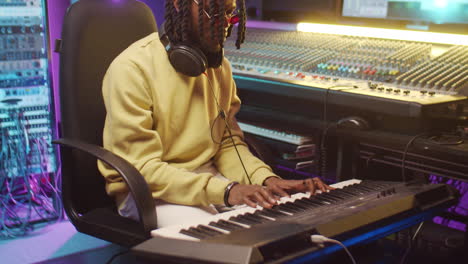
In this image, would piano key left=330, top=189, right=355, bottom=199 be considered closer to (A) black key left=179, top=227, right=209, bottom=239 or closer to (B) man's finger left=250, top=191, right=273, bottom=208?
(B) man's finger left=250, top=191, right=273, bottom=208

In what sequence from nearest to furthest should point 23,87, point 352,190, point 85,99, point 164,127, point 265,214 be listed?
point 265,214 < point 352,190 < point 164,127 < point 85,99 < point 23,87

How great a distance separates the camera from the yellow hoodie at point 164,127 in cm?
154

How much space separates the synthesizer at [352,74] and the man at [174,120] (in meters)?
0.39

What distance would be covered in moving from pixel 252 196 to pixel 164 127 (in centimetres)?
38

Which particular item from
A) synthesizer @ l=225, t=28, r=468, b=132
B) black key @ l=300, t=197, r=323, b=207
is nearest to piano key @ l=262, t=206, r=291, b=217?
black key @ l=300, t=197, r=323, b=207

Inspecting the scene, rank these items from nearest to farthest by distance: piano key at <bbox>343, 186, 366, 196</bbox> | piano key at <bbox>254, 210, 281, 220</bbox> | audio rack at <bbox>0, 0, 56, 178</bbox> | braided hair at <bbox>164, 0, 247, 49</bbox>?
piano key at <bbox>254, 210, 281, 220</bbox> < piano key at <bbox>343, 186, 366, 196</bbox> < braided hair at <bbox>164, 0, 247, 49</bbox> < audio rack at <bbox>0, 0, 56, 178</bbox>

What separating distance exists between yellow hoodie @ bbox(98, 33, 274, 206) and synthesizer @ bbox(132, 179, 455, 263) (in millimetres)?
280

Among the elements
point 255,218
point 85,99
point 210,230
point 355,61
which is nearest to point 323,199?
point 255,218

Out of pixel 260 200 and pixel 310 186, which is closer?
pixel 260 200

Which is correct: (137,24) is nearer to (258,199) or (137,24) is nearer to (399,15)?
(258,199)

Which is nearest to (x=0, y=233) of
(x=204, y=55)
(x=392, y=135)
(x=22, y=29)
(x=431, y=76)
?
(x=22, y=29)

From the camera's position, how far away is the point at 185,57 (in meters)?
1.57

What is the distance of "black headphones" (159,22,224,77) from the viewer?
1.56 meters

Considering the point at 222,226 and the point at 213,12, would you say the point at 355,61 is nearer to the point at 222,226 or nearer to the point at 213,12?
the point at 213,12
